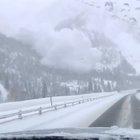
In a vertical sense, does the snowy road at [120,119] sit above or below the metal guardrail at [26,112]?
→ below

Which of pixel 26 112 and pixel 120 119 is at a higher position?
pixel 26 112

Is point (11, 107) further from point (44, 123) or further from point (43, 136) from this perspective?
point (43, 136)

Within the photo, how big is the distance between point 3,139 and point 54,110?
105 feet

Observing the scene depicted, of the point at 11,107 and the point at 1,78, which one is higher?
the point at 1,78

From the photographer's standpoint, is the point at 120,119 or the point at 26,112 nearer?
the point at 120,119

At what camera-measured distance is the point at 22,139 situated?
23.3 feet

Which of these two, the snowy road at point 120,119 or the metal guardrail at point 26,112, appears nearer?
the snowy road at point 120,119

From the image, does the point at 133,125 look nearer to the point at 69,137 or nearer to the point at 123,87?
the point at 69,137

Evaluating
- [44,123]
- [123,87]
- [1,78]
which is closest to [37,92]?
[1,78]

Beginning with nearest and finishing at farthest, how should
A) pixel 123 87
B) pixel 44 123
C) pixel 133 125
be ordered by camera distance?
pixel 133 125, pixel 44 123, pixel 123 87

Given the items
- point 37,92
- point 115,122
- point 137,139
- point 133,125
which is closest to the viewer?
point 137,139

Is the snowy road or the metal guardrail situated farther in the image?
the metal guardrail

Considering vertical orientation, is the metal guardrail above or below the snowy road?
above

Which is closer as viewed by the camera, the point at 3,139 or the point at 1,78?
the point at 3,139
